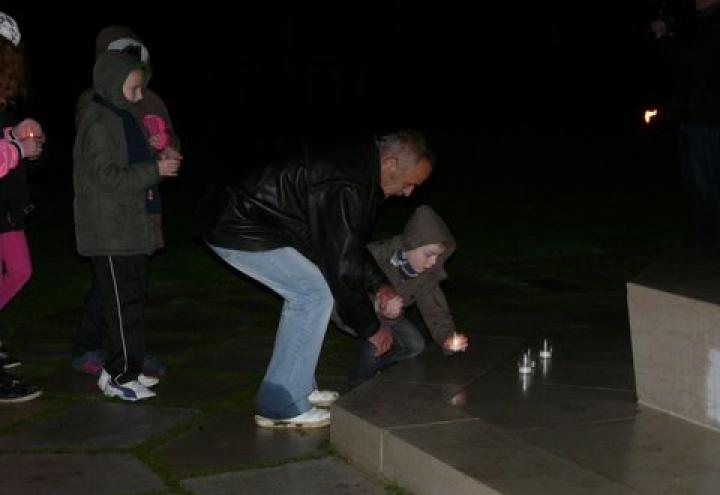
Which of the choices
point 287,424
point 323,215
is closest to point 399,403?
point 287,424

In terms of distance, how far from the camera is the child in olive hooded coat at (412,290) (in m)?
6.57

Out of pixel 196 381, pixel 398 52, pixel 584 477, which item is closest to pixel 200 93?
pixel 398 52

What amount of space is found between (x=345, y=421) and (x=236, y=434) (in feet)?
2.04

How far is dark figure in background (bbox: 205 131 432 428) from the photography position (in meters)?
5.73

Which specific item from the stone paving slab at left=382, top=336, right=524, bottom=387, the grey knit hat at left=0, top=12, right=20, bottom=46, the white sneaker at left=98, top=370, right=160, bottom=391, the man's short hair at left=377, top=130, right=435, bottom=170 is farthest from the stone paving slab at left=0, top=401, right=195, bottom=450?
the grey knit hat at left=0, top=12, right=20, bottom=46

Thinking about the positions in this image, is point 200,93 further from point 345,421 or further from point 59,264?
point 345,421

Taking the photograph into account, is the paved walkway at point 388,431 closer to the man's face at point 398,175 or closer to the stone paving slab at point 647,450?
the stone paving slab at point 647,450

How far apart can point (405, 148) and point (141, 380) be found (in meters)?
2.05

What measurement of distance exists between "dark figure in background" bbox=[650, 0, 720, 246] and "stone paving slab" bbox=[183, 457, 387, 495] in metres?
3.41

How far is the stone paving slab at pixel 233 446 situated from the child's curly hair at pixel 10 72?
181cm

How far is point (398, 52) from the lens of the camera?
35.9 m

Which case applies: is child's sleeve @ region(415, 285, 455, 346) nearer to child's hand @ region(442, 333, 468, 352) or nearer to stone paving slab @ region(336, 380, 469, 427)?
child's hand @ region(442, 333, 468, 352)

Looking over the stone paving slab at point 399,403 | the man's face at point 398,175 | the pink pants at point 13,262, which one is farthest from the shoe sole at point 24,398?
the man's face at point 398,175

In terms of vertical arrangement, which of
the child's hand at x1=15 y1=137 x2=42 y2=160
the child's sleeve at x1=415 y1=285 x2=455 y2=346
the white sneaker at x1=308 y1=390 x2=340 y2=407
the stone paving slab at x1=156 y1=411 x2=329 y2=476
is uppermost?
the child's hand at x1=15 y1=137 x2=42 y2=160
